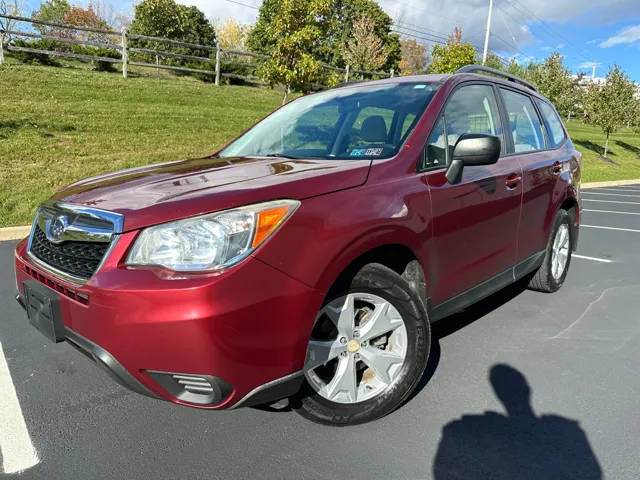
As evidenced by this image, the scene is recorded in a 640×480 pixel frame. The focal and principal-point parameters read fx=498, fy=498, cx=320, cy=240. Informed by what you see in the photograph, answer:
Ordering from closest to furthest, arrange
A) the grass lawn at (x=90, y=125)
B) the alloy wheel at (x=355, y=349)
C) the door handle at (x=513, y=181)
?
the alloy wheel at (x=355, y=349), the door handle at (x=513, y=181), the grass lawn at (x=90, y=125)

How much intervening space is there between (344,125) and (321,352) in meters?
1.59

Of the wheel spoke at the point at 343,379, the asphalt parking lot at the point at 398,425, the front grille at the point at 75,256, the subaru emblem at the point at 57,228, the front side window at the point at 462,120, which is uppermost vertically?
the front side window at the point at 462,120

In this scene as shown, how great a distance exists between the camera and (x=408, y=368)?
2.45 meters

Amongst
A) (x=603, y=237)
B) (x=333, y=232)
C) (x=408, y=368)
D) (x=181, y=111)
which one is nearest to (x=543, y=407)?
(x=408, y=368)

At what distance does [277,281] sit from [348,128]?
1.54m

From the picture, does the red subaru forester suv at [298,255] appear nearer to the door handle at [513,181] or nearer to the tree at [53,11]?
the door handle at [513,181]

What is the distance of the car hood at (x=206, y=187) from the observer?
1.94 meters

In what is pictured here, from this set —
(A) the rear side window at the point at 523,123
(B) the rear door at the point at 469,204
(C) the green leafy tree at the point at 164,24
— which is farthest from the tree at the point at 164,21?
(B) the rear door at the point at 469,204

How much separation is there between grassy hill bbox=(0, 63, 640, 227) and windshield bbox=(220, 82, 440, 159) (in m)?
4.97

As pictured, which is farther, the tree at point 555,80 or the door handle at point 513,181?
the tree at point 555,80

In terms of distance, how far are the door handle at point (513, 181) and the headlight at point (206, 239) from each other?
1931 millimetres

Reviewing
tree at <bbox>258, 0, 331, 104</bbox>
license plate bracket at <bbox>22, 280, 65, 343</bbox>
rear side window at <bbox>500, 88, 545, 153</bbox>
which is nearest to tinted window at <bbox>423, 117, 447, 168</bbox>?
rear side window at <bbox>500, 88, 545, 153</bbox>

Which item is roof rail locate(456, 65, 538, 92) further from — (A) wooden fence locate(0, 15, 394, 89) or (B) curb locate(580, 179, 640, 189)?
(A) wooden fence locate(0, 15, 394, 89)

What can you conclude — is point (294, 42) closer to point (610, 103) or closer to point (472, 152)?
point (472, 152)
